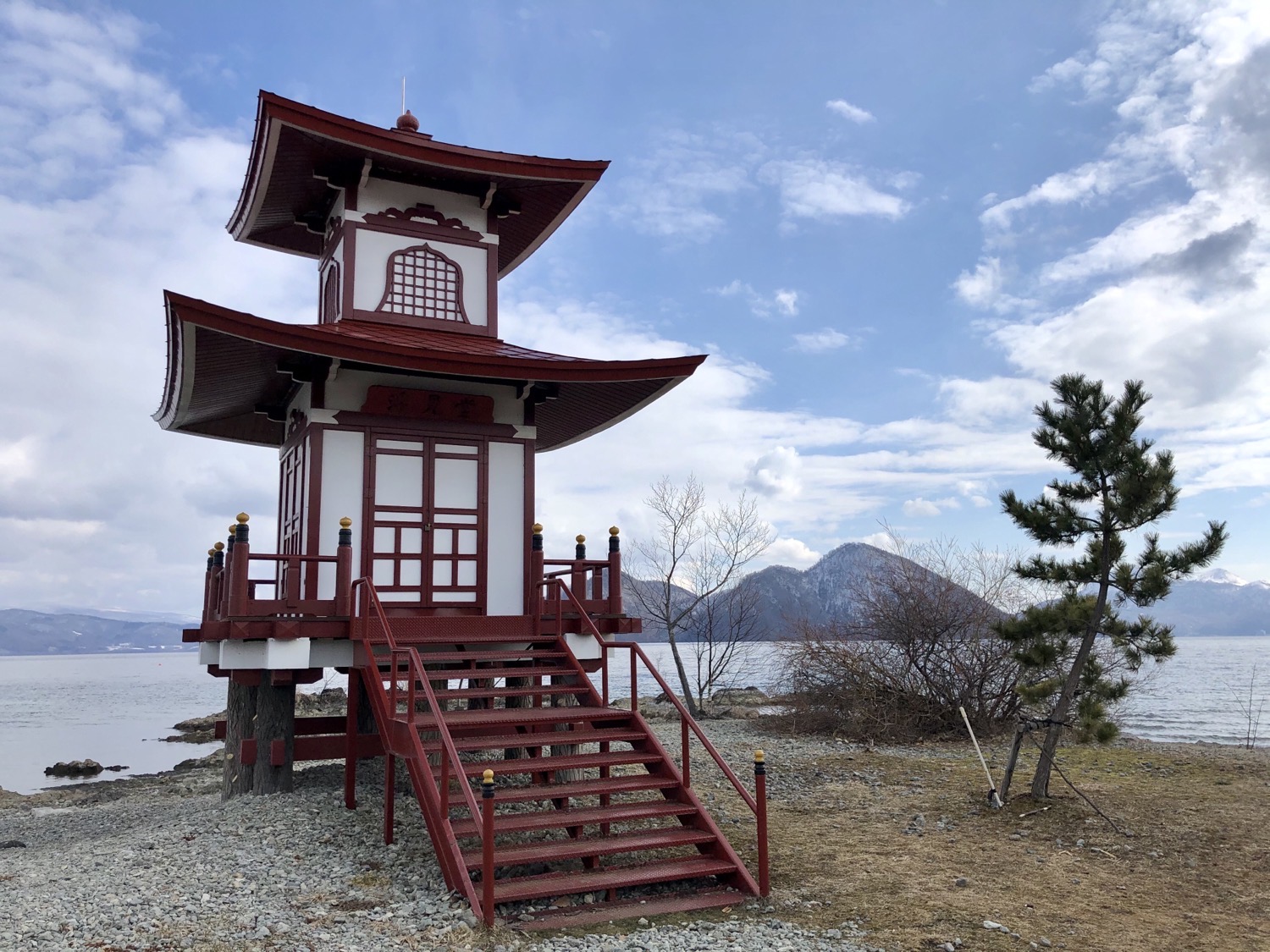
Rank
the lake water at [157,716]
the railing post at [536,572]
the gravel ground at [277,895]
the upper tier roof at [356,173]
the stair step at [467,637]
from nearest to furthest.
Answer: the gravel ground at [277,895] < the stair step at [467,637] < the railing post at [536,572] < the upper tier roof at [356,173] < the lake water at [157,716]

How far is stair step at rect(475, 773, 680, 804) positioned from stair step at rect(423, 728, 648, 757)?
0.36m

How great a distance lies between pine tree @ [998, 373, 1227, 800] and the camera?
1066 cm

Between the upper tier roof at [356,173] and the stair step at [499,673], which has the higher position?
the upper tier roof at [356,173]

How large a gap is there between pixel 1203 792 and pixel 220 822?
12.1 metres

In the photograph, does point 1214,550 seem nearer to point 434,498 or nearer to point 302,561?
point 434,498

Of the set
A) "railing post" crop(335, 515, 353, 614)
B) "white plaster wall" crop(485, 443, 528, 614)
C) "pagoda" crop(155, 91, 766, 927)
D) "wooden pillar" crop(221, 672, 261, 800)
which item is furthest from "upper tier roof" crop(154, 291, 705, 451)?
"wooden pillar" crop(221, 672, 261, 800)

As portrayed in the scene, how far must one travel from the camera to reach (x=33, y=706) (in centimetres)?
6266

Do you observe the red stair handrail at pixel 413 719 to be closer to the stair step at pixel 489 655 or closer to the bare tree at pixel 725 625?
the stair step at pixel 489 655

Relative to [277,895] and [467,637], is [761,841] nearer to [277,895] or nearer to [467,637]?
[277,895]

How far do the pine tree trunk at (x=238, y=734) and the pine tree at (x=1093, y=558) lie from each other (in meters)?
9.42

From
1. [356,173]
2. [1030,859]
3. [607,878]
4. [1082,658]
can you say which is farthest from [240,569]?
[1082,658]

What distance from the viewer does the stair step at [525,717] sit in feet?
27.9

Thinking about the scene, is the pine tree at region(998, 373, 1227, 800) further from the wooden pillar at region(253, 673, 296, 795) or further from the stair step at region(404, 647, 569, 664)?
the wooden pillar at region(253, 673, 296, 795)

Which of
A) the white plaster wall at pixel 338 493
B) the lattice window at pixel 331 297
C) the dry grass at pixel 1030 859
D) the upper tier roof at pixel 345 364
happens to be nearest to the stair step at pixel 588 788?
the dry grass at pixel 1030 859
